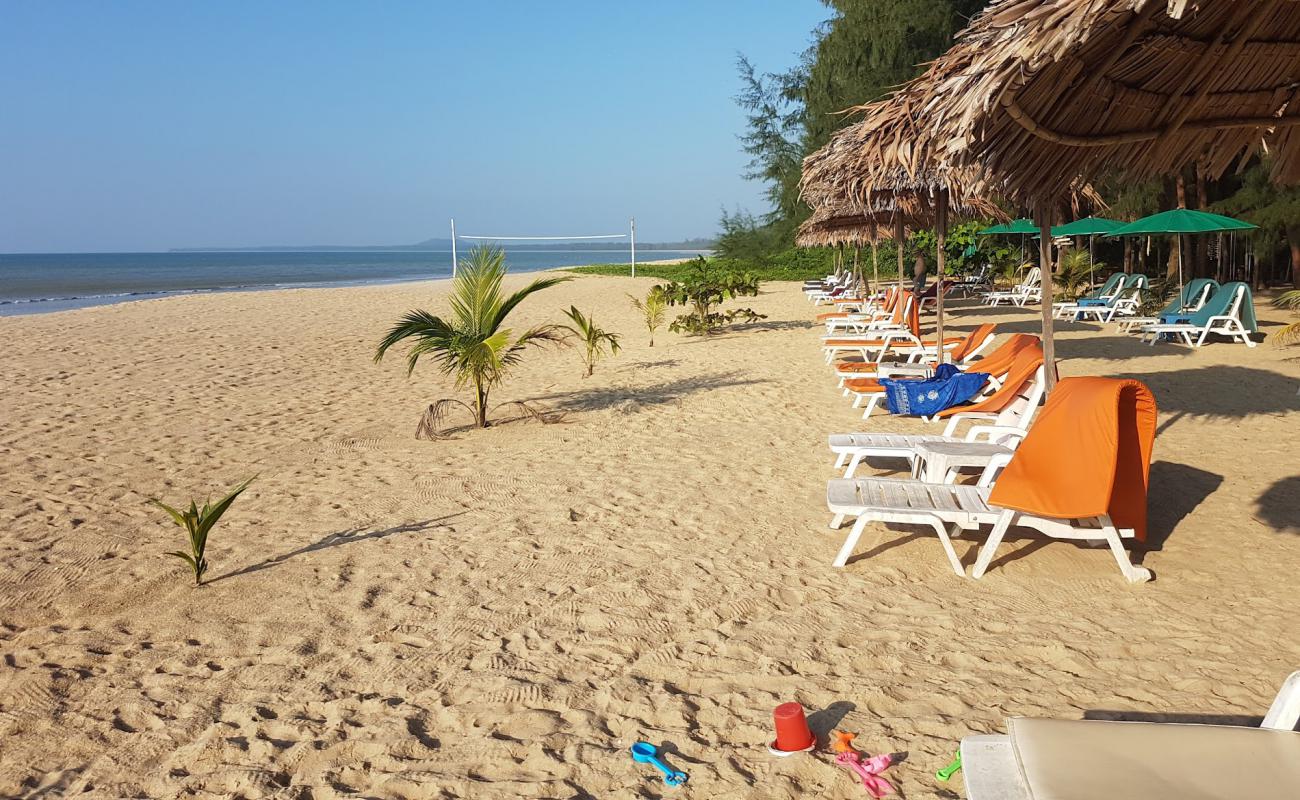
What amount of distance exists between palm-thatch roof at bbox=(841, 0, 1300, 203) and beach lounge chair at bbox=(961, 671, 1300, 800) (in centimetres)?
204

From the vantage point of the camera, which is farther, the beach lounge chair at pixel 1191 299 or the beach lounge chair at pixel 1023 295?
the beach lounge chair at pixel 1023 295

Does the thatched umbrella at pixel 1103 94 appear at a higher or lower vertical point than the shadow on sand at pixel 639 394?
higher

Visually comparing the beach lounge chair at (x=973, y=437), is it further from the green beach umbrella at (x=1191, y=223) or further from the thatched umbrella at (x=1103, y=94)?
the green beach umbrella at (x=1191, y=223)

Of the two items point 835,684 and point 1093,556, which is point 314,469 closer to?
point 835,684

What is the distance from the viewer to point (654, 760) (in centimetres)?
262

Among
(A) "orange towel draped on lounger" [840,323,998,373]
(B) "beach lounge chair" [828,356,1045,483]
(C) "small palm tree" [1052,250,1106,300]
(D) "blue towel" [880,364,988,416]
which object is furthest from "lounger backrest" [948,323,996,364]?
(C) "small palm tree" [1052,250,1106,300]

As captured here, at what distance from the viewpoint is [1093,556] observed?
4184 millimetres

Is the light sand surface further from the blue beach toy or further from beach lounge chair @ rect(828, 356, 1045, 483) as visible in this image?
beach lounge chair @ rect(828, 356, 1045, 483)

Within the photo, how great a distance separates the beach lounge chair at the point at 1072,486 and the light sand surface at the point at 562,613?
236 mm

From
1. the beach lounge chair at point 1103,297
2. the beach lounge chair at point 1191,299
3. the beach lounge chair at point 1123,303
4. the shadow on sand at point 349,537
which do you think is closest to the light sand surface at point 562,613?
the shadow on sand at point 349,537

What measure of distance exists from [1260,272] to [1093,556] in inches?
711

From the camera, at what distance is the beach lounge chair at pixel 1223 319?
35.5ft

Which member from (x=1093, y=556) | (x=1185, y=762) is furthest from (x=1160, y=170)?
(x=1185, y=762)

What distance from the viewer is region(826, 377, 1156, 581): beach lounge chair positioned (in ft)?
12.3
